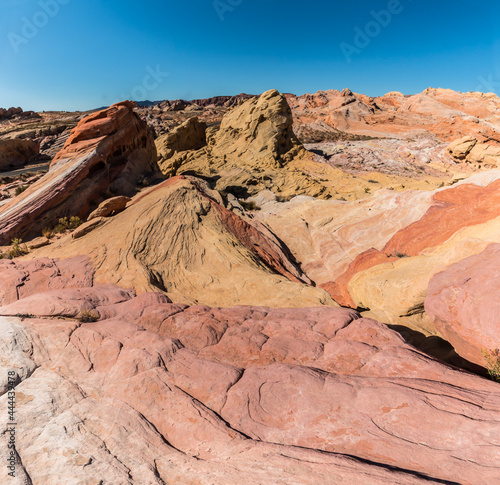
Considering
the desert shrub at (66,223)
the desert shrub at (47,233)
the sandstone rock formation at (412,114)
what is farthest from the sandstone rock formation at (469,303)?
the sandstone rock formation at (412,114)

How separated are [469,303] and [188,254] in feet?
31.7

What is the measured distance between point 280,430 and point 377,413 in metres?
1.58

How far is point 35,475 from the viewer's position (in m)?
3.66

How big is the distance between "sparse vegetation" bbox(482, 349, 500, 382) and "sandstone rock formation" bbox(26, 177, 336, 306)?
4025 mm

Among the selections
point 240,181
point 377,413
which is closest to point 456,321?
point 377,413

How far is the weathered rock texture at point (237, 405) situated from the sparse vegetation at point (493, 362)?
5.25ft

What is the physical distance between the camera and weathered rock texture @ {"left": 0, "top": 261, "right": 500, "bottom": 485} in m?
3.71

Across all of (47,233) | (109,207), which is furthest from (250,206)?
(47,233)

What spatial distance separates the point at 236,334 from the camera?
23.4 feet

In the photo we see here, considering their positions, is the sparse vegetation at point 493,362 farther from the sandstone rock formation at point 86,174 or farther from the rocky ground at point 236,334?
the sandstone rock formation at point 86,174

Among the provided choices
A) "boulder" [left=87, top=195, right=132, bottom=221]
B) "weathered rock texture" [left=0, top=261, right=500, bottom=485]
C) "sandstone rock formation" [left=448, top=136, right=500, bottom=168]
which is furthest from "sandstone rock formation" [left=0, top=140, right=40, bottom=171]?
"sandstone rock formation" [left=448, top=136, right=500, bottom=168]

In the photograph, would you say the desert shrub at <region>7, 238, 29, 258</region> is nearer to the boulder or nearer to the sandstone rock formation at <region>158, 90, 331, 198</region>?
the boulder

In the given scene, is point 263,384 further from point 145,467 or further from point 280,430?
point 145,467

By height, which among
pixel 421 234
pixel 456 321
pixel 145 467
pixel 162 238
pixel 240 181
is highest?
pixel 240 181
